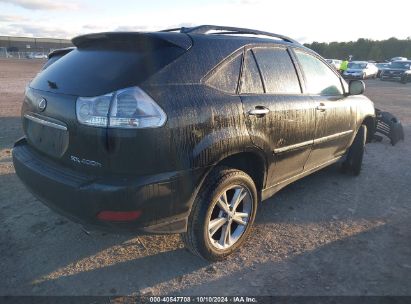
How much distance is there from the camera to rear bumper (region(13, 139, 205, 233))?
2283 millimetres

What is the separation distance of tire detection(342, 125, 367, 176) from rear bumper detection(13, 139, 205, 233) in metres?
3.26

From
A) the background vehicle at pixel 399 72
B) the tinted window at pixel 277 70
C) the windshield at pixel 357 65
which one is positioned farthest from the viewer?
the windshield at pixel 357 65

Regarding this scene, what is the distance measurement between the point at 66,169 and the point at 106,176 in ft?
1.31

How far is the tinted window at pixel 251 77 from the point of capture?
300 centimetres

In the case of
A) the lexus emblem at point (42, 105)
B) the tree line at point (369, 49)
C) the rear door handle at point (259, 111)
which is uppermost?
the tree line at point (369, 49)

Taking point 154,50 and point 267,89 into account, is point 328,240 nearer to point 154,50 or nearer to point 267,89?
point 267,89

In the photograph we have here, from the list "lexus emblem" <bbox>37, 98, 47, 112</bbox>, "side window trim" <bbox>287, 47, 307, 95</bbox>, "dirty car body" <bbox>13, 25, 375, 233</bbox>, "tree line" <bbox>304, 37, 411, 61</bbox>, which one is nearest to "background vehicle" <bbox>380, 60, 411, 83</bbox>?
"side window trim" <bbox>287, 47, 307, 95</bbox>

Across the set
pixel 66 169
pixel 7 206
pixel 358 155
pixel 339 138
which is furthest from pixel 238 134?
pixel 358 155

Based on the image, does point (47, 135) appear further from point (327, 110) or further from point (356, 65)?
point (356, 65)

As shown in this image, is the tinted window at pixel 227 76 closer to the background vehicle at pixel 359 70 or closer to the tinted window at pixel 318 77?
the tinted window at pixel 318 77

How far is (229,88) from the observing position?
283 cm

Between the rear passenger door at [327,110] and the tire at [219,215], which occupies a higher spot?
the rear passenger door at [327,110]

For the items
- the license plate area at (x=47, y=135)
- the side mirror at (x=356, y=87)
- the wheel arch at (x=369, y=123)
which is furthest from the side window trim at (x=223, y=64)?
the wheel arch at (x=369, y=123)

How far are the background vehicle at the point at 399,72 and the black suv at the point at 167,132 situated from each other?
1068 inches
